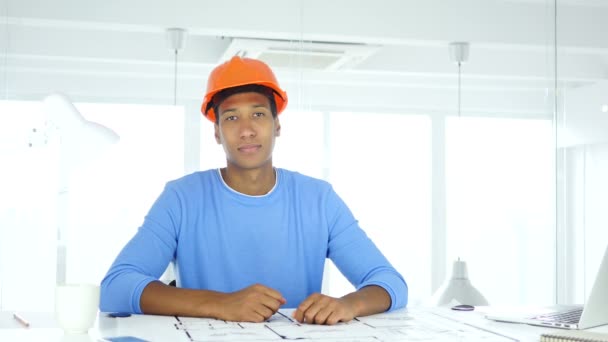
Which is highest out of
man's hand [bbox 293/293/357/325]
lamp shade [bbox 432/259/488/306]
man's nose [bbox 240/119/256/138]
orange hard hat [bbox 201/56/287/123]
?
orange hard hat [bbox 201/56/287/123]

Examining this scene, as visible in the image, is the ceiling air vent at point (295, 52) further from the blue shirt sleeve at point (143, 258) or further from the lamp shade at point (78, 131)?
the blue shirt sleeve at point (143, 258)

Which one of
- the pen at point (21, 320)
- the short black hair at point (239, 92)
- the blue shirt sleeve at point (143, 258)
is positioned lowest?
the pen at point (21, 320)

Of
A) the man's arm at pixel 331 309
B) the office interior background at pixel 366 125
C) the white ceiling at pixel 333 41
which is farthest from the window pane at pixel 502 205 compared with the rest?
the man's arm at pixel 331 309

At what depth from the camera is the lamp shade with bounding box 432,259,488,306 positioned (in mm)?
4215

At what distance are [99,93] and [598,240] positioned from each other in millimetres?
2733

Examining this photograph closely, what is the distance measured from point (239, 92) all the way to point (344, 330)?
83 cm

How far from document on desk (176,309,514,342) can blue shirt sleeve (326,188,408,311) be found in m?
0.21

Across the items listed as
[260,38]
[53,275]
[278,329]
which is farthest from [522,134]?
[278,329]

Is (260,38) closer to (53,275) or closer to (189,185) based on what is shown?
(53,275)

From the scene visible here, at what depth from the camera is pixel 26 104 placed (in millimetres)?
3852

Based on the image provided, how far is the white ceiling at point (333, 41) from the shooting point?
156 inches

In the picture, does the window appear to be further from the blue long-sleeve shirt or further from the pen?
the pen

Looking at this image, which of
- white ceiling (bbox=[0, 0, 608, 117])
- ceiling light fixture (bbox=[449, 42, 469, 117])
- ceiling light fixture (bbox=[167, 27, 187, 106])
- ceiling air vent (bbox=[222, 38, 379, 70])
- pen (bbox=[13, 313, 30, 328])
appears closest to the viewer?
pen (bbox=[13, 313, 30, 328])

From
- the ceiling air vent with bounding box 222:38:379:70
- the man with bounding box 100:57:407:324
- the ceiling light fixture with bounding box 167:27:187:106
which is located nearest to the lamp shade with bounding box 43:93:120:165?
the man with bounding box 100:57:407:324
